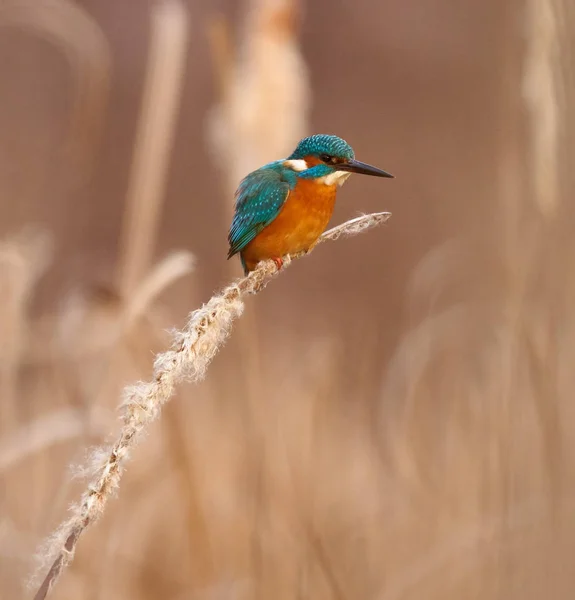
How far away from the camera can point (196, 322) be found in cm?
50

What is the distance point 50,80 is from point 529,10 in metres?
3.12

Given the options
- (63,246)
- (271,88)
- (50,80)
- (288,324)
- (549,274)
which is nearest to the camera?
(271,88)

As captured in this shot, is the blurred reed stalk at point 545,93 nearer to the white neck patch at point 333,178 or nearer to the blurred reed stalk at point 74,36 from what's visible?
the white neck patch at point 333,178

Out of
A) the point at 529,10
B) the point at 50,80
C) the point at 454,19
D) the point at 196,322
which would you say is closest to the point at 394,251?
the point at 454,19

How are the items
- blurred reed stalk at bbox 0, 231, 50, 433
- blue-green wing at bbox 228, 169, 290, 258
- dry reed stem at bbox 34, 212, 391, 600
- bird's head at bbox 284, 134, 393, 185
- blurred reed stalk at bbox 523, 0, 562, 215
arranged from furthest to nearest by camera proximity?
blue-green wing at bbox 228, 169, 290, 258 < bird's head at bbox 284, 134, 393, 185 < blurred reed stalk at bbox 0, 231, 50, 433 < blurred reed stalk at bbox 523, 0, 562, 215 < dry reed stem at bbox 34, 212, 391, 600

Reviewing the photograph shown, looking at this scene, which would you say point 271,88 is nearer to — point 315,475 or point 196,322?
point 196,322

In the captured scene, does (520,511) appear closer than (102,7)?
Yes

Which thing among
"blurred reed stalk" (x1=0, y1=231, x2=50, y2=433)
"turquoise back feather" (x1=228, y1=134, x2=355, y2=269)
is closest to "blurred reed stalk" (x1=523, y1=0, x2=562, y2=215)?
"turquoise back feather" (x1=228, y1=134, x2=355, y2=269)

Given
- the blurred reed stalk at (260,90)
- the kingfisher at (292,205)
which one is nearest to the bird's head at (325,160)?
the kingfisher at (292,205)

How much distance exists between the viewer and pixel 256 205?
1113 millimetres

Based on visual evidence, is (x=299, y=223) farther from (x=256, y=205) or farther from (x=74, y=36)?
(x=74, y=36)

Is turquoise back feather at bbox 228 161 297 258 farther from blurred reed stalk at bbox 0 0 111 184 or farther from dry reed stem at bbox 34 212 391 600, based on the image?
dry reed stem at bbox 34 212 391 600

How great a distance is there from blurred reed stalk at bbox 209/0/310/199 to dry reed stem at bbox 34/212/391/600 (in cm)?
27

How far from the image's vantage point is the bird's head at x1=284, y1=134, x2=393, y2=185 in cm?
99
